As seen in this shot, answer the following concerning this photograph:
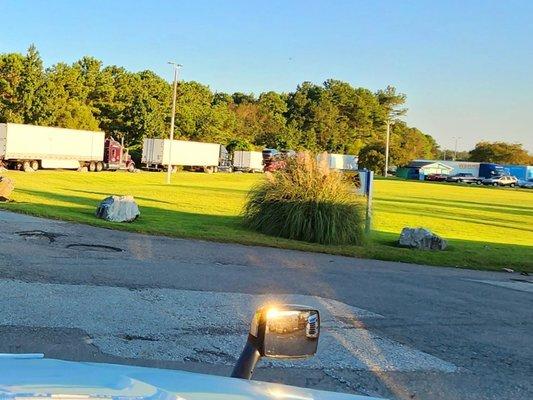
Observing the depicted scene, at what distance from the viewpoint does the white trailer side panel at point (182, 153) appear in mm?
65562

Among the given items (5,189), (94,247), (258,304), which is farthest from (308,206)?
(5,189)

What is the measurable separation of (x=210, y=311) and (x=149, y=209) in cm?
1386

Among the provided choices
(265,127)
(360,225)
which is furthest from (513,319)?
(265,127)

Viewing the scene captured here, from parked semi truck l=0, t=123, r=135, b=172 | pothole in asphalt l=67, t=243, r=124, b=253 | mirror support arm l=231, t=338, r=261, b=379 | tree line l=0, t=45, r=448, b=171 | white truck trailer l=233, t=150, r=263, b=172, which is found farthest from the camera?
white truck trailer l=233, t=150, r=263, b=172

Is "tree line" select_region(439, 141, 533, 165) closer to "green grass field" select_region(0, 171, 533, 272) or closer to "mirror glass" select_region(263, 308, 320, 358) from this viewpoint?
"green grass field" select_region(0, 171, 533, 272)

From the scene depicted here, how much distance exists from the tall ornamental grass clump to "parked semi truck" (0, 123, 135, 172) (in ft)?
115

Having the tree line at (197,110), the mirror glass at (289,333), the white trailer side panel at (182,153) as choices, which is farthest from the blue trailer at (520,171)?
the mirror glass at (289,333)

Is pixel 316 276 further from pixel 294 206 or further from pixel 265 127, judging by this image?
pixel 265 127

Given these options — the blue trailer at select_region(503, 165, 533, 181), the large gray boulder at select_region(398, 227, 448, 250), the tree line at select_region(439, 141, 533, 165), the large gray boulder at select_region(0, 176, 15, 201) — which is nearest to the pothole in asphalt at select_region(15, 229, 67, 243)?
the large gray boulder at select_region(0, 176, 15, 201)

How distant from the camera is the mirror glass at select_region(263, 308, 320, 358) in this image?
2588mm

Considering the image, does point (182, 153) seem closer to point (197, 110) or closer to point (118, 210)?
point (197, 110)

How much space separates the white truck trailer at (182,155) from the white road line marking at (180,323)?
168ft

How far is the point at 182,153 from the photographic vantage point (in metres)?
70.8

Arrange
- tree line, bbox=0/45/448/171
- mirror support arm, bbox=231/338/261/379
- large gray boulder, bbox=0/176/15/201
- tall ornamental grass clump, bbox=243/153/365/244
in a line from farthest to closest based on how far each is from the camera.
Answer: tree line, bbox=0/45/448/171
large gray boulder, bbox=0/176/15/201
tall ornamental grass clump, bbox=243/153/365/244
mirror support arm, bbox=231/338/261/379
